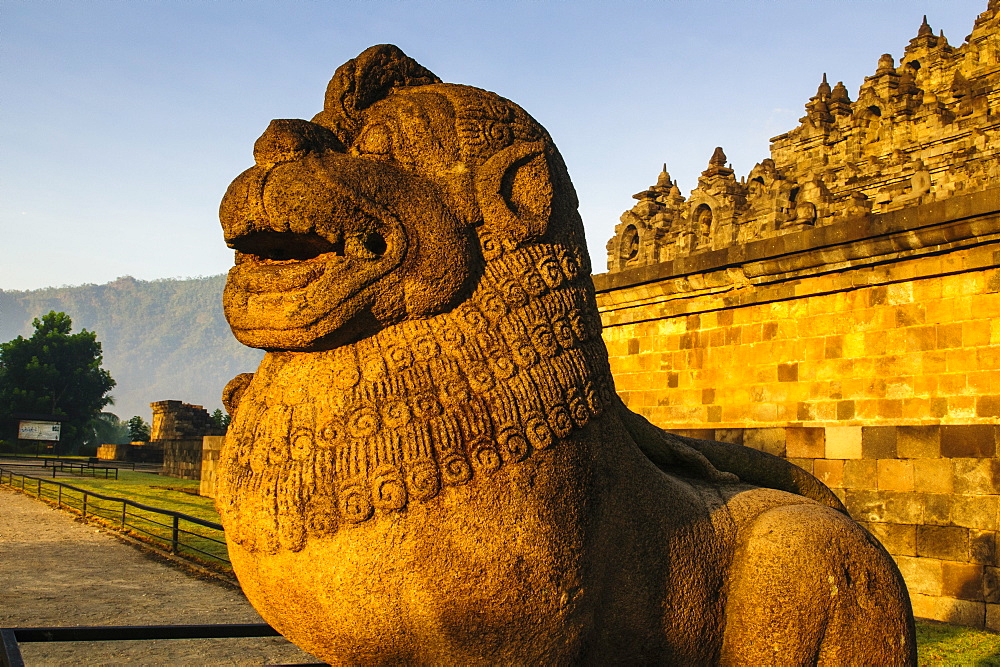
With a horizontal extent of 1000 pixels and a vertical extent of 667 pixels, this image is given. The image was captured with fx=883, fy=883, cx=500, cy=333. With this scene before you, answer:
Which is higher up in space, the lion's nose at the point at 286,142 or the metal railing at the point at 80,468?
the lion's nose at the point at 286,142

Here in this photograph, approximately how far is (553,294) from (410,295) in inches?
16.2

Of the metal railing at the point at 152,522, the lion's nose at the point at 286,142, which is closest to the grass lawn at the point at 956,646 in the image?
the lion's nose at the point at 286,142

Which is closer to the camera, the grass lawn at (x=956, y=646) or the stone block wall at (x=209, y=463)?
the grass lawn at (x=956, y=646)

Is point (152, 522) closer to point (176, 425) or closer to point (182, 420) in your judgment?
point (176, 425)

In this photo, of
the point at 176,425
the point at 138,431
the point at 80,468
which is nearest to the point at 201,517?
the point at 80,468

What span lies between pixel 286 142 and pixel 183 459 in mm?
23242

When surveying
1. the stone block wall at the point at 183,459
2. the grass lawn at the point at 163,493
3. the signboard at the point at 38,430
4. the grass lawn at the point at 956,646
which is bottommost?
Answer: the grass lawn at the point at 956,646

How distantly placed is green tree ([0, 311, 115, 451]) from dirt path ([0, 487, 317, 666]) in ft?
131

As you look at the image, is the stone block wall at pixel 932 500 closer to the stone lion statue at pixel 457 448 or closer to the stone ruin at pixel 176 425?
the stone lion statue at pixel 457 448

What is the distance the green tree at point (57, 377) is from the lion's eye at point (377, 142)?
49.6 meters

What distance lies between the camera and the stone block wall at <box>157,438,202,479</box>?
74.4ft

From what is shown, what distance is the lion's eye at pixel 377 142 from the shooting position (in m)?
2.43

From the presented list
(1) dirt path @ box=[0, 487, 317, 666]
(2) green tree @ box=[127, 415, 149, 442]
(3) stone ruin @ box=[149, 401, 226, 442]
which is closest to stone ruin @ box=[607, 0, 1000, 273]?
(1) dirt path @ box=[0, 487, 317, 666]

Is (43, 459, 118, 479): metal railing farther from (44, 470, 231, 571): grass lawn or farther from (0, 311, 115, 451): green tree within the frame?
(0, 311, 115, 451): green tree
